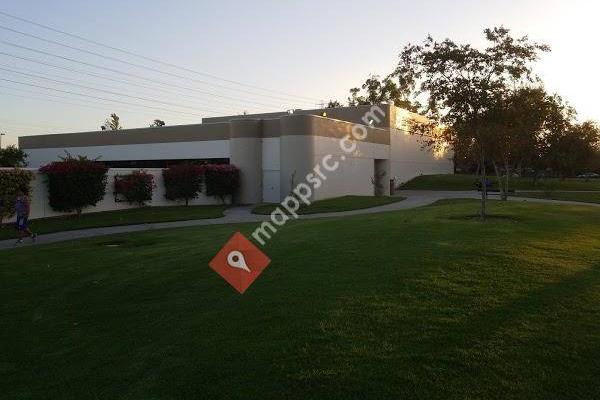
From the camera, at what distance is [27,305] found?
7387 mm

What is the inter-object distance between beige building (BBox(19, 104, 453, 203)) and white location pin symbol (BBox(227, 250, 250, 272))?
2004cm

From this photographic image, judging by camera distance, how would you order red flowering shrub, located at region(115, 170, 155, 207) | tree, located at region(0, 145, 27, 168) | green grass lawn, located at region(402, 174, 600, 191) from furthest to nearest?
green grass lawn, located at region(402, 174, 600, 191), tree, located at region(0, 145, 27, 168), red flowering shrub, located at region(115, 170, 155, 207)

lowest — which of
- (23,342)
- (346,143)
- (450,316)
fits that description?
(23,342)

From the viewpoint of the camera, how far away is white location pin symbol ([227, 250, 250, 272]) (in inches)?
336

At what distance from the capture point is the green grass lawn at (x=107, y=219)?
18.8m

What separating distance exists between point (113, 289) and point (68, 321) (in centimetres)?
148

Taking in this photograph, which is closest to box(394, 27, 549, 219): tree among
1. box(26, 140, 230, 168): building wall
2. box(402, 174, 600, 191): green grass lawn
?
box(26, 140, 230, 168): building wall

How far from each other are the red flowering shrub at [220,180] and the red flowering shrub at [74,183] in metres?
7.60

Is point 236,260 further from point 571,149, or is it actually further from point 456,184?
point 571,149

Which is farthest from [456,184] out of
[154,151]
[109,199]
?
[109,199]

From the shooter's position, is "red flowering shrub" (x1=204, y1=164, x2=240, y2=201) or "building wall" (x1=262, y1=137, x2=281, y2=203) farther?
"building wall" (x1=262, y1=137, x2=281, y2=203)

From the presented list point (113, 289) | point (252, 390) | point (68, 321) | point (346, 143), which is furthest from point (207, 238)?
point (346, 143)

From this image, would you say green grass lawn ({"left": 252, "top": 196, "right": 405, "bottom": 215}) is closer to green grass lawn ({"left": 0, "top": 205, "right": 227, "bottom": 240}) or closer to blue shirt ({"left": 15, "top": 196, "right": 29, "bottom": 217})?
green grass lawn ({"left": 0, "top": 205, "right": 227, "bottom": 240})

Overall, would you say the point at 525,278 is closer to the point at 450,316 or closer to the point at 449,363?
the point at 450,316
